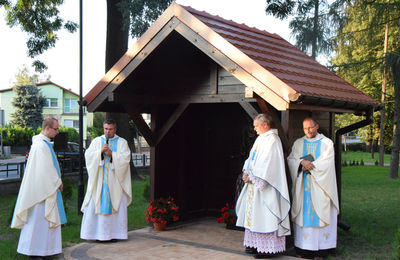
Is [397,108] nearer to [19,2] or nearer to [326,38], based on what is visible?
[326,38]

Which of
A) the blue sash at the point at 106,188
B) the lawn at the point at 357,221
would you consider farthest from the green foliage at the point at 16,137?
the blue sash at the point at 106,188

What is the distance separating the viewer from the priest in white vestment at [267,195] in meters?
6.67

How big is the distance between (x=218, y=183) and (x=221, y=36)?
12.9 ft

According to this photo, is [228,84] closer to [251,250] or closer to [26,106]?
[251,250]

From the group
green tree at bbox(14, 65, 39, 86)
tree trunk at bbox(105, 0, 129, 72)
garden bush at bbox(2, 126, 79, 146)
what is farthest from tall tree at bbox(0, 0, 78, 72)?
green tree at bbox(14, 65, 39, 86)

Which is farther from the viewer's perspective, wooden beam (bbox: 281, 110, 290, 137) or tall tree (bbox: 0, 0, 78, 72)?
tall tree (bbox: 0, 0, 78, 72)

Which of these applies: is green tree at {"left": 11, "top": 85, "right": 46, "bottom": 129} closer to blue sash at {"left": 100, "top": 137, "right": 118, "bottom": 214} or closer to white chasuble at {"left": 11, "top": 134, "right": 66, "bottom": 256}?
blue sash at {"left": 100, "top": 137, "right": 118, "bottom": 214}

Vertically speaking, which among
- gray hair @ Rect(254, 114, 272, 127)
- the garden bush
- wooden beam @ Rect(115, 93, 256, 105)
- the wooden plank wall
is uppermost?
the wooden plank wall

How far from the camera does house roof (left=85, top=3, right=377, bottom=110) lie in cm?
662

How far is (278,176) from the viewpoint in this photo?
674 cm

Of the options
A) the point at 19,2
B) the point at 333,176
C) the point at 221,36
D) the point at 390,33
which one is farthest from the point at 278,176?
the point at 390,33

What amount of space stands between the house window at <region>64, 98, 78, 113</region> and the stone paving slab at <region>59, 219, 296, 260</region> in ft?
164

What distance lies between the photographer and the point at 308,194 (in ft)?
23.0

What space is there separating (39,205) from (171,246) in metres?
2.12
